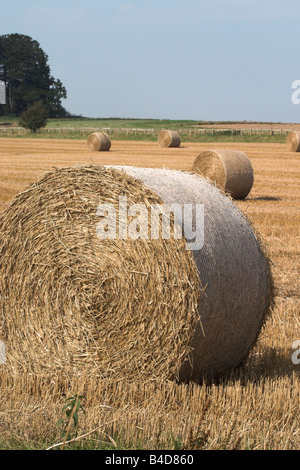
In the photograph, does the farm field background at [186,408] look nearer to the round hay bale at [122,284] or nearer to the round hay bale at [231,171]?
the round hay bale at [122,284]

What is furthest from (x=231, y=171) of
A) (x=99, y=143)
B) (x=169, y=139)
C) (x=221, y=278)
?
(x=169, y=139)

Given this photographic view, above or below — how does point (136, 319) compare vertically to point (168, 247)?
below

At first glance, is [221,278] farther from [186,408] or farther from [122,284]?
[186,408]

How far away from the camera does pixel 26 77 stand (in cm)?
9606

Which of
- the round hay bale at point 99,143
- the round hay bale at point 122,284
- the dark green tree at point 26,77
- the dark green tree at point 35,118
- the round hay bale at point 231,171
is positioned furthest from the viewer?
the dark green tree at point 26,77

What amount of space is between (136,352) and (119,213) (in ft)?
3.21

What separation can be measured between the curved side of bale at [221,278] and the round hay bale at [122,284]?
10 mm

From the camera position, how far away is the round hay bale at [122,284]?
464cm

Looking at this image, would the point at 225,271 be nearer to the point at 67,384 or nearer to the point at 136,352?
the point at 136,352

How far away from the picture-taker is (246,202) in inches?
599

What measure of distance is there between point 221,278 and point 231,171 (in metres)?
11.1

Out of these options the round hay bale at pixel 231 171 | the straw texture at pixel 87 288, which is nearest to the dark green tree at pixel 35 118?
the round hay bale at pixel 231 171
